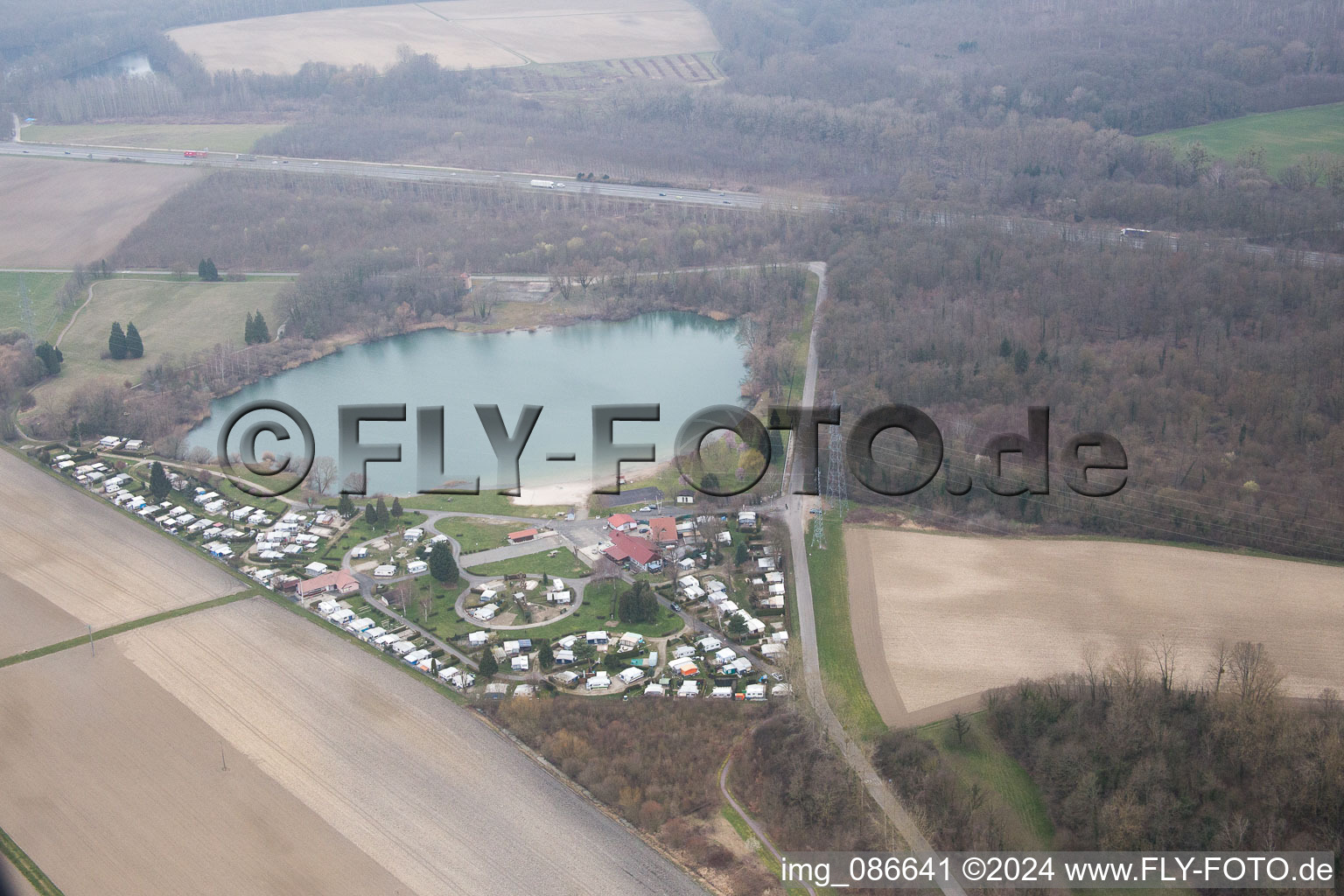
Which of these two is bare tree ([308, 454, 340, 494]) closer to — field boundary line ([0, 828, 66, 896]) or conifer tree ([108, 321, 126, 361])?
conifer tree ([108, 321, 126, 361])

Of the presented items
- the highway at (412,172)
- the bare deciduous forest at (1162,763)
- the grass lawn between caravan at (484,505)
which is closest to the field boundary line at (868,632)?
the bare deciduous forest at (1162,763)

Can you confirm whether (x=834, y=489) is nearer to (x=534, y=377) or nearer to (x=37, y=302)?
(x=534, y=377)

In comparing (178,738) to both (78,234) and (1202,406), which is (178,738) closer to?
(1202,406)

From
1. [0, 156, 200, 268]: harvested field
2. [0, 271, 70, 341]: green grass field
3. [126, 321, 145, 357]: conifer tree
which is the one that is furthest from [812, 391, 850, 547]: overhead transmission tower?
[0, 156, 200, 268]: harvested field

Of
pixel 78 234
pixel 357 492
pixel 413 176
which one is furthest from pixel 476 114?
pixel 357 492

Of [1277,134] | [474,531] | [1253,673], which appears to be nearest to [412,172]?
[474,531]

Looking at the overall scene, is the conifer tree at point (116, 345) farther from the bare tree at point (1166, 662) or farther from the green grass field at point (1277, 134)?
the green grass field at point (1277, 134)
